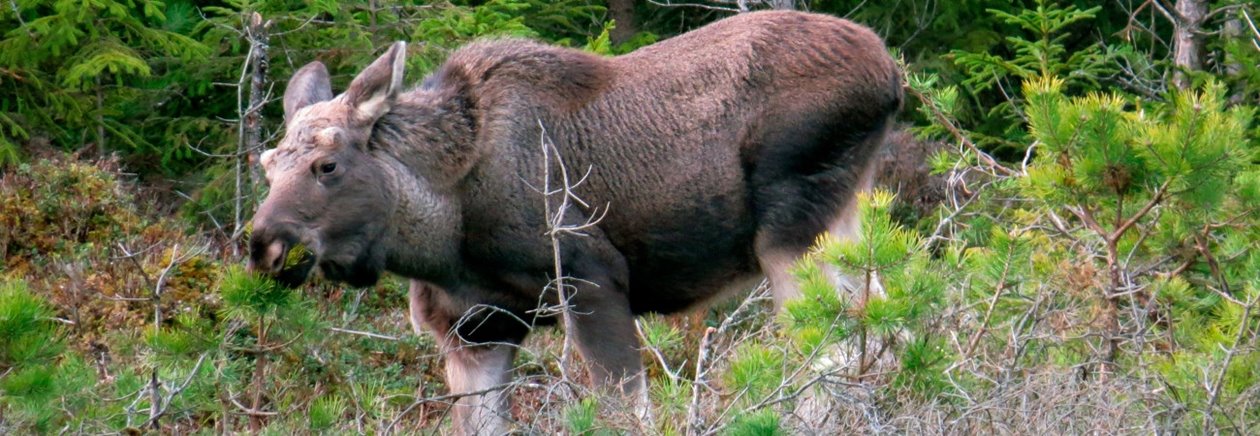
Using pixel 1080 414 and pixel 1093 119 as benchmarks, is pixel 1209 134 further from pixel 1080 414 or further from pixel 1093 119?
pixel 1080 414

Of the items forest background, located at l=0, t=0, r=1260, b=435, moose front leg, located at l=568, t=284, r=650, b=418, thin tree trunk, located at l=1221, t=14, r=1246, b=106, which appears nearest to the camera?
forest background, located at l=0, t=0, r=1260, b=435

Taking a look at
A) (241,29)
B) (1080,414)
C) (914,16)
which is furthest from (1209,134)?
(914,16)

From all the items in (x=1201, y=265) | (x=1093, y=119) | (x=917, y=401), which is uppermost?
(x=1093, y=119)

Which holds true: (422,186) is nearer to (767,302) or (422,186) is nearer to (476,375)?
(476,375)

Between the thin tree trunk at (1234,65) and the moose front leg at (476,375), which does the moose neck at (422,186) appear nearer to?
the moose front leg at (476,375)

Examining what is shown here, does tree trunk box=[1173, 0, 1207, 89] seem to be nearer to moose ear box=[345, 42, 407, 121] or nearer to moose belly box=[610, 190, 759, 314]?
moose belly box=[610, 190, 759, 314]

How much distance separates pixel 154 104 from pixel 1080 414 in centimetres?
856

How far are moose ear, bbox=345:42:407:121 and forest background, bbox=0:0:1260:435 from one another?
919 mm

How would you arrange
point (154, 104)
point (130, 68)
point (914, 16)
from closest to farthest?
1. point (130, 68)
2. point (154, 104)
3. point (914, 16)

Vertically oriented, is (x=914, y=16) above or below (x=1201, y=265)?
below

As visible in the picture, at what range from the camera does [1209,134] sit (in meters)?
6.00

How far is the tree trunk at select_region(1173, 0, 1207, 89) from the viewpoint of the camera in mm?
11594

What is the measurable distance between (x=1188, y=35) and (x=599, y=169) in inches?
219

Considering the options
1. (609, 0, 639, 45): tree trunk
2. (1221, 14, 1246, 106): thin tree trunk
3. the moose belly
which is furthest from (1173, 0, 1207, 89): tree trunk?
(609, 0, 639, 45): tree trunk
